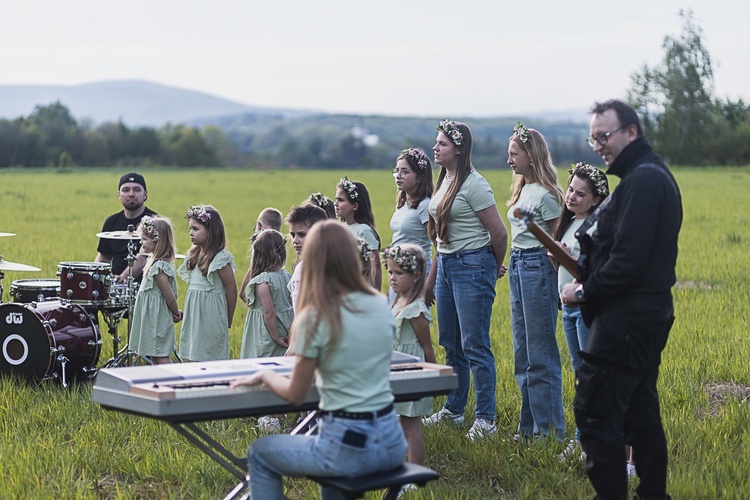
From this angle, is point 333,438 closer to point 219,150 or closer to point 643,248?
point 643,248

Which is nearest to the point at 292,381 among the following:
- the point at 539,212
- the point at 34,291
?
the point at 539,212

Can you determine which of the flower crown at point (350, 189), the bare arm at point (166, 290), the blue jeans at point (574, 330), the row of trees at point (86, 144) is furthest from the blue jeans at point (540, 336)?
the row of trees at point (86, 144)

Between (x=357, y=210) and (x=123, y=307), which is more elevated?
(x=357, y=210)

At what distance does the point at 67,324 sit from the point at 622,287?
5319 mm

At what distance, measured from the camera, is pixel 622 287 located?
4.91 metres

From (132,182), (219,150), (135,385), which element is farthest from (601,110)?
(219,150)

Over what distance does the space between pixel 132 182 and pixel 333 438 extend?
6.11 meters

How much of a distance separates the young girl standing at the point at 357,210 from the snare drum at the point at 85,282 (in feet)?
7.35

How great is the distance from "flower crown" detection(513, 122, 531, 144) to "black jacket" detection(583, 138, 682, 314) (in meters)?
1.58

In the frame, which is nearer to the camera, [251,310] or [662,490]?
[662,490]

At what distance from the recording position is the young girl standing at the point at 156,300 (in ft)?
27.8

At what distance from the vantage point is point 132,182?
9.77 m

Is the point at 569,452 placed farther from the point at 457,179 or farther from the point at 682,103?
the point at 682,103

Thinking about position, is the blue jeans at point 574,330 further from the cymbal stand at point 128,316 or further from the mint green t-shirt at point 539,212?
the cymbal stand at point 128,316
